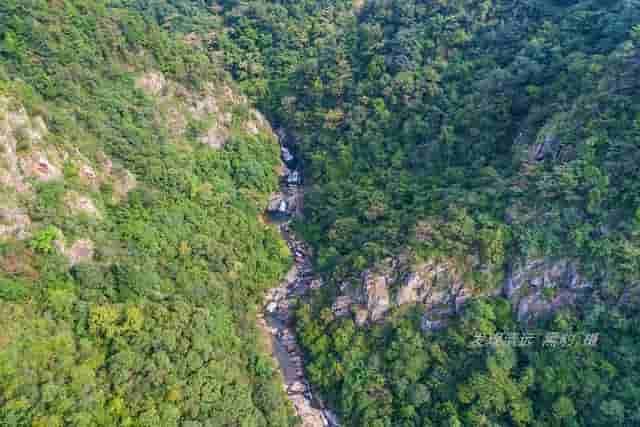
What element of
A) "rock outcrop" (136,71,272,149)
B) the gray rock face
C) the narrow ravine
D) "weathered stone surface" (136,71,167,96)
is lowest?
the narrow ravine

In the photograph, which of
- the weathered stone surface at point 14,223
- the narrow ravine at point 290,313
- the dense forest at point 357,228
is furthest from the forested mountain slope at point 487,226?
the weathered stone surface at point 14,223

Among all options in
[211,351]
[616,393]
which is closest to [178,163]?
[211,351]

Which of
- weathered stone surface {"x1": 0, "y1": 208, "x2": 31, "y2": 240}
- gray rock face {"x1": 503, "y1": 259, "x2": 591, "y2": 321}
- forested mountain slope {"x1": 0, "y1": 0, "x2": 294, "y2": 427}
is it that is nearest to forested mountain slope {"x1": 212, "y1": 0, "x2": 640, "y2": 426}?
gray rock face {"x1": 503, "y1": 259, "x2": 591, "y2": 321}

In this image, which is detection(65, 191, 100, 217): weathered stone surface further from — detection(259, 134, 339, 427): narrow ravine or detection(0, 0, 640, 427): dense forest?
detection(259, 134, 339, 427): narrow ravine

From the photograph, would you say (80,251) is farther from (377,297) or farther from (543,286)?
(543,286)

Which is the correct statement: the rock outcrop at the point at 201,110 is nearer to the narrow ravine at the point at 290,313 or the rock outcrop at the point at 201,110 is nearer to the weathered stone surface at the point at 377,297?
Result: the narrow ravine at the point at 290,313

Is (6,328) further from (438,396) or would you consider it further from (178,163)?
(438,396)
